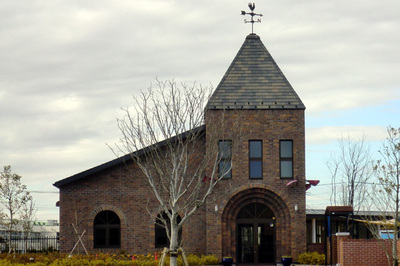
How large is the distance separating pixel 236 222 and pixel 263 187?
2.14 meters

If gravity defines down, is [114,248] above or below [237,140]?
below

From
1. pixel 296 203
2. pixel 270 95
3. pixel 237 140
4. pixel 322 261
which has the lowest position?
pixel 322 261

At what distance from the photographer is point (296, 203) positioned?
115ft

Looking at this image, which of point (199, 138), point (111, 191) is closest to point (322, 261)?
point (199, 138)

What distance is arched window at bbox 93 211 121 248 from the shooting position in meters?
35.7

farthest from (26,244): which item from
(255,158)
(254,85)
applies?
(254,85)

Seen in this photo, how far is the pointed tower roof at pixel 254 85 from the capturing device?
3531cm

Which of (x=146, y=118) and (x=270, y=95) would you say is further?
(x=270, y=95)

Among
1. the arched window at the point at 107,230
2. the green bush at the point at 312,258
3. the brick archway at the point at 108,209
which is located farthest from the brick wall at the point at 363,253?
the arched window at the point at 107,230

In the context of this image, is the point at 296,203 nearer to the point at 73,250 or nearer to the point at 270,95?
the point at 270,95

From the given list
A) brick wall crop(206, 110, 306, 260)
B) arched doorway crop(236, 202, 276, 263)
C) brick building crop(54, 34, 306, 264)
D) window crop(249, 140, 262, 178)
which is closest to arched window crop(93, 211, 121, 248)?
brick building crop(54, 34, 306, 264)

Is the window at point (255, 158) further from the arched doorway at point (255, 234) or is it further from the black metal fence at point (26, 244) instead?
the black metal fence at point (26, 244)

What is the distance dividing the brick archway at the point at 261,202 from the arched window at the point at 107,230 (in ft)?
16.9

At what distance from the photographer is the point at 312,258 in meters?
33.9
